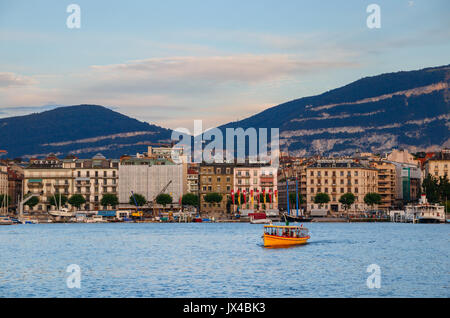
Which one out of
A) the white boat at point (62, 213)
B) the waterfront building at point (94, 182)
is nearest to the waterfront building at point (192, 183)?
the waterfront building at point (94, 182)

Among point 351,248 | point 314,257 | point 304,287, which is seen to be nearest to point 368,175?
point 351,248

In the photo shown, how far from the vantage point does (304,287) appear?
38656mm

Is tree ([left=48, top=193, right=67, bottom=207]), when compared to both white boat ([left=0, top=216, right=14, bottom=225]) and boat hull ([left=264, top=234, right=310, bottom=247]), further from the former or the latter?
boat hull ([left=264, top=234, right=310, bottom=247])

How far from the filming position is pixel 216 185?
15962cm

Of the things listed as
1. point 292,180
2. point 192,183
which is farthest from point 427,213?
point 192,183

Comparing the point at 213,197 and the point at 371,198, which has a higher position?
the point at 213,197

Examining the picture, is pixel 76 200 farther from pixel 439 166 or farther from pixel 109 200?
pixel 439 166

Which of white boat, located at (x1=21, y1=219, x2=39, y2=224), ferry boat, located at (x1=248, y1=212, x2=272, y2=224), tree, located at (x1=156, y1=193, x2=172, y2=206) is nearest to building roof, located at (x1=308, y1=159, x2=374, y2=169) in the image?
ferry boat, located at (x1=248, y1=212, x2=272, y2=224)

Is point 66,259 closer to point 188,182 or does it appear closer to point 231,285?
point 231,285

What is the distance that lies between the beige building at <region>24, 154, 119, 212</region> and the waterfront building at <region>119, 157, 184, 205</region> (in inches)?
114

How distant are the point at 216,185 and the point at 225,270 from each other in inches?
4453

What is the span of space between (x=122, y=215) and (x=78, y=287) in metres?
117

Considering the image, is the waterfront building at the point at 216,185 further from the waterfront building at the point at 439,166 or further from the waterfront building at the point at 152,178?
the waterfront building at the point at 439,166

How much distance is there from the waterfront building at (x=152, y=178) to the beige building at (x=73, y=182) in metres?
2.90
